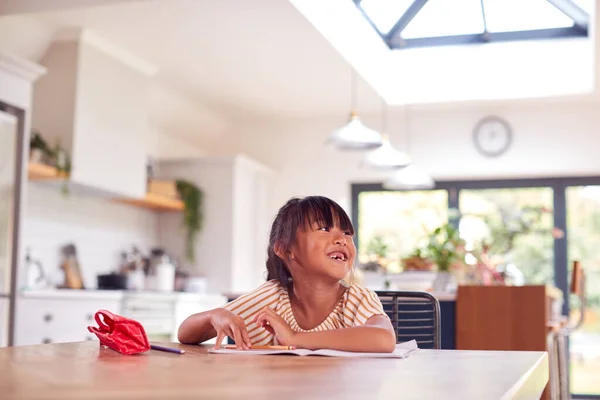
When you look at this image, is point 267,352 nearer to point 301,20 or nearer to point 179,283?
A: point 301,20

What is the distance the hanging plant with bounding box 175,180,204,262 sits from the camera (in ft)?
21.9

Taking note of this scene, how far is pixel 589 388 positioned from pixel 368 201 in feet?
7.99

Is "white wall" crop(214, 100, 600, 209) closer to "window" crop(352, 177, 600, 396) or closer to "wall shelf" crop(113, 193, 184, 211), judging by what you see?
"window" crop(352, 177, 600, 396)

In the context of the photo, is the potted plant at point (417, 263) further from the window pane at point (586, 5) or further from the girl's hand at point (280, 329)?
the girl's hand at point (280, 329)

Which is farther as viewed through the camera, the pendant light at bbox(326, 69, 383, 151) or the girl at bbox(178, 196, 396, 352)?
the pendant light at bbox(326, 69, 383, 151)

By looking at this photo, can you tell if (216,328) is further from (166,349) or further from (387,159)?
(387,159)

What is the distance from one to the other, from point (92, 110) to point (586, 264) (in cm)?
427

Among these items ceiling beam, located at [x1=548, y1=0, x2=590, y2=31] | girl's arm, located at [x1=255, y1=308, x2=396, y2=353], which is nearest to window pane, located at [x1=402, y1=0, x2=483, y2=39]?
ceiling beam, located at [x1=548, y1=0, x2=590, y2=31]

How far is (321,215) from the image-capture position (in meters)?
1.71

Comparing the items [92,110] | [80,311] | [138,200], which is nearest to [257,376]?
[80,311]

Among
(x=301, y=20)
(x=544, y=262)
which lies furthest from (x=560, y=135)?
(x=301, y=20)

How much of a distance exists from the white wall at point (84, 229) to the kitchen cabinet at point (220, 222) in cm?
34

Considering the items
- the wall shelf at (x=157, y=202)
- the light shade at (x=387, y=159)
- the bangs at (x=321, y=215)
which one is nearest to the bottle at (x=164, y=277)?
the wall shelf at (x=157, y=202)

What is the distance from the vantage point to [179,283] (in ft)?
20.9
